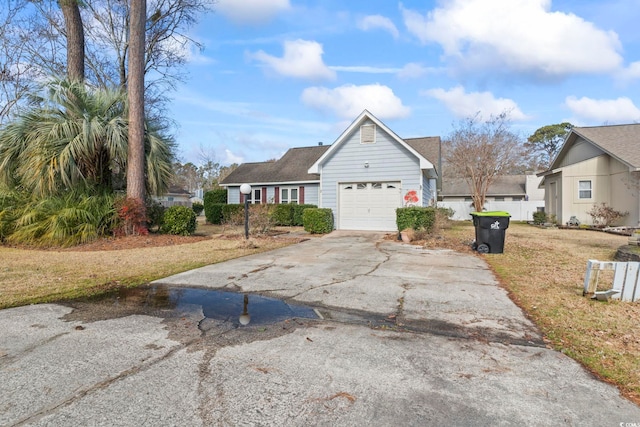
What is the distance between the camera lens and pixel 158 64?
19547mm

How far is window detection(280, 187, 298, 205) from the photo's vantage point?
20828mm

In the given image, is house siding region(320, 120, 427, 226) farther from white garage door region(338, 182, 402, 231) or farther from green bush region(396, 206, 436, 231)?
green bush region(396, 206, 436, 231)

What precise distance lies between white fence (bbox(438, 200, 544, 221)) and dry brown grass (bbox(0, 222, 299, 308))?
26.5 m

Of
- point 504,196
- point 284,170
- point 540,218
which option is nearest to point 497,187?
point 504,196

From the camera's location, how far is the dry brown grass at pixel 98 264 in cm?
518

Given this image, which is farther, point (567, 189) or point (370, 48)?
point (567, 189)

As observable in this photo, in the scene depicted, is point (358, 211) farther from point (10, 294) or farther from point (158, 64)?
point (158, 64)

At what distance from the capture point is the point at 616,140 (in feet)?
55.8

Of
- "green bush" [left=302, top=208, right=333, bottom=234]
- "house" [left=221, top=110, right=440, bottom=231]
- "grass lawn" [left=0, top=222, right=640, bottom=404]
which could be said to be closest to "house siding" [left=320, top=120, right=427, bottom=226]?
"house" [left=221, top=110, right=440, bottom=231]

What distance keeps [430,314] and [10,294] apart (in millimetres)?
5847

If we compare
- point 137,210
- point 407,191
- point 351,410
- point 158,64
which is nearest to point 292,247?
point 137,210

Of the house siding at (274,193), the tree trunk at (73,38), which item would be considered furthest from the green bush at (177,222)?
the house siding at (274,193)

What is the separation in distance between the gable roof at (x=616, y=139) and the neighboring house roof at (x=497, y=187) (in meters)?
19.9

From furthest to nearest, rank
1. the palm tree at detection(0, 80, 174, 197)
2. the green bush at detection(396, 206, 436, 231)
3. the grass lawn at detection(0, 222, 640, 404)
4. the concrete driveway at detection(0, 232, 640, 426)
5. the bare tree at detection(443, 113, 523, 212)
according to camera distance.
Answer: the bare tree at detection(443, 113, 523, 212)
the green bush at detection(396, 206, 436, 231)
the palm tree at detection(0, 80, 174, 197)
the grass lawn at detection(0, 222, 640, 404)
the concrete driveway at detection(0, 232, 640, 426)
